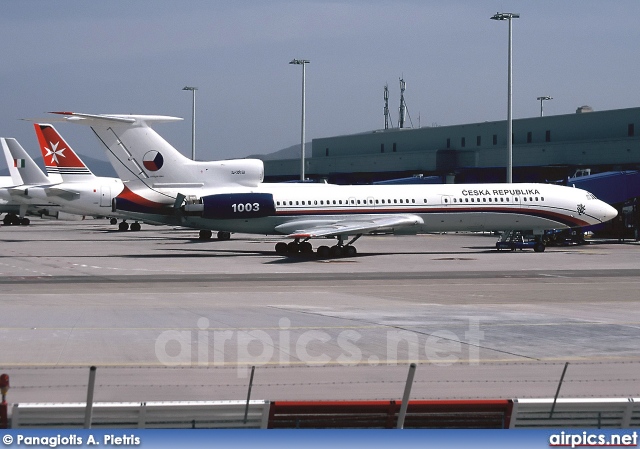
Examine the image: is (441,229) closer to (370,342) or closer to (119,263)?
(119,263)

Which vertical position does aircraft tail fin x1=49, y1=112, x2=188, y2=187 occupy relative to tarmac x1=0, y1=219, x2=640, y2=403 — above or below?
above

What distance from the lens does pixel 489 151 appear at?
354 ft

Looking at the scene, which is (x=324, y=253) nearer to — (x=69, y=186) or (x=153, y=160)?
(x=153, y=160)

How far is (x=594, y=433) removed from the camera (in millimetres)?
11367

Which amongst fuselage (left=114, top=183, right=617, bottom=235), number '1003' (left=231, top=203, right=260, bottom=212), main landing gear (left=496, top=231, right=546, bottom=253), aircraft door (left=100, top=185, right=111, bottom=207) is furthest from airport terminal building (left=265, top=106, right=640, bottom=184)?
number '1003' (left=231, top=203, right=260, bottom=212)

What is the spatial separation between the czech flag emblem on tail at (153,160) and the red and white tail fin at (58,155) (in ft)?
92.6

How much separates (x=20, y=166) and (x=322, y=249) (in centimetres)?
5363

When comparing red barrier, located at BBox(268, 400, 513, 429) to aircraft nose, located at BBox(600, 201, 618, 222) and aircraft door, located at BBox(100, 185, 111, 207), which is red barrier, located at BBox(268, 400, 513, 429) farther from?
aircraft door, located at BBox(100, 185, 111, 207)

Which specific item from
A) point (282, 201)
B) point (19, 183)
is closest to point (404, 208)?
point (282, 201)

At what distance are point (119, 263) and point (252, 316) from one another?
23.8m

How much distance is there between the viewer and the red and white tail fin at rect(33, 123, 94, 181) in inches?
3103

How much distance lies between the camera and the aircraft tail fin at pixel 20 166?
299 feet

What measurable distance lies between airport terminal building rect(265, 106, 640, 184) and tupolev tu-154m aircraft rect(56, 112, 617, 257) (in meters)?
37.9

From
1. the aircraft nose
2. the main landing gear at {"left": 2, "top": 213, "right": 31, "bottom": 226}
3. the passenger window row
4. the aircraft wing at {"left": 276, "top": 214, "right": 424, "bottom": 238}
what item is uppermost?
the passenger window row
